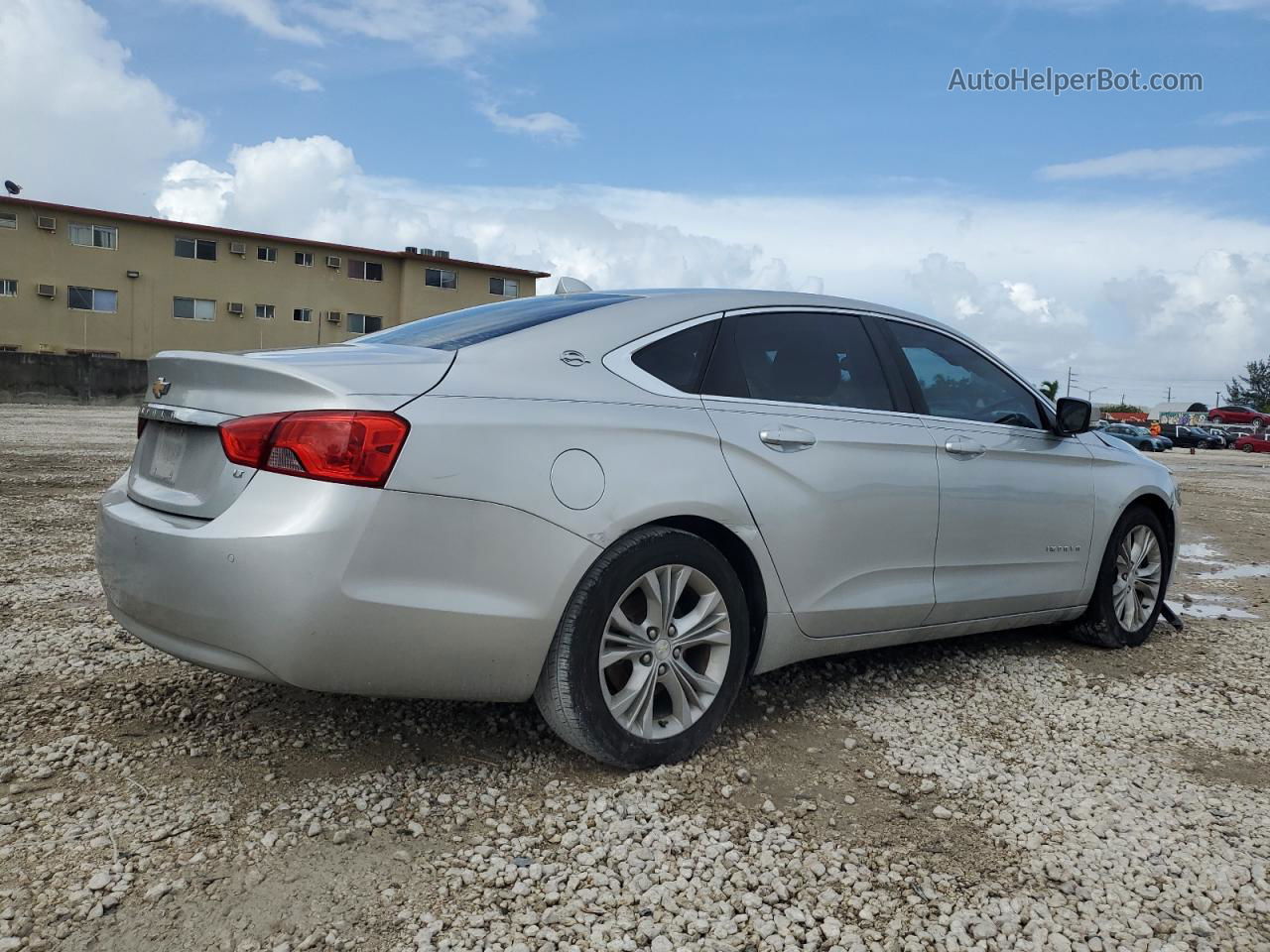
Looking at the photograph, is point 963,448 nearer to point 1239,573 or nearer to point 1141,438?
point 1239,573

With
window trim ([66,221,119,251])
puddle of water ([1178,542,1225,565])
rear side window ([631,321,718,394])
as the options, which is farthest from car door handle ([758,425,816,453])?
window trim ([66,221,119,251])

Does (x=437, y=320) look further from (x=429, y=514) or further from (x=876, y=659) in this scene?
(x=876, y=659)

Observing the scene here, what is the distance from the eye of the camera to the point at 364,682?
2.67 metres

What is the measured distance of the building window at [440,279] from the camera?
43.2m

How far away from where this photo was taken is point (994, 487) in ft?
13.7

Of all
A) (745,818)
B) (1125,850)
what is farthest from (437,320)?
(1125,850)

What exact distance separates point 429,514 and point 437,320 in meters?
1.32

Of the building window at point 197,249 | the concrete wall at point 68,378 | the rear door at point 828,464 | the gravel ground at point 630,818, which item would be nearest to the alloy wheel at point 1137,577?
the gravel ground at point 630,818

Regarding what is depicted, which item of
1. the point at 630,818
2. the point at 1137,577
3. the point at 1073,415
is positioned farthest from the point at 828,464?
the point at 1137,577

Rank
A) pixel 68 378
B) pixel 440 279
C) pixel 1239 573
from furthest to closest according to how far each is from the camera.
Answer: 1. pixel 440 279
2. pixel 68 378
3. pixel 1239 573

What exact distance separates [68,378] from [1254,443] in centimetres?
5002

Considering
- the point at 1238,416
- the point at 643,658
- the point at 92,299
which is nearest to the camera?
A: the point at 643,658

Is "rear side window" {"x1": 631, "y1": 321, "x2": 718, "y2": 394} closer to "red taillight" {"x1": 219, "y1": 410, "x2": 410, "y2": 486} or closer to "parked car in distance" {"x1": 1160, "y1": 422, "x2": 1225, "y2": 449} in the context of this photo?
"red taillight" {"x1": 219, "y1": 410, "x2": 410, "y2": 486}

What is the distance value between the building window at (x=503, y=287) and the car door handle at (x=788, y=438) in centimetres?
4234
